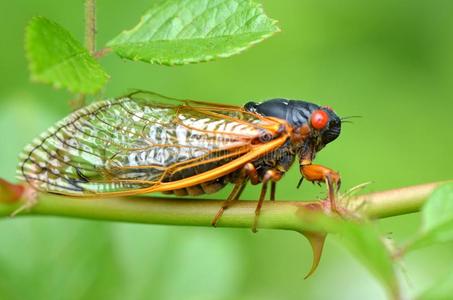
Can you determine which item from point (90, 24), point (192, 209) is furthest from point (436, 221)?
point (90, 24)

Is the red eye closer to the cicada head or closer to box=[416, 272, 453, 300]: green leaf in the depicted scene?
the cicada head

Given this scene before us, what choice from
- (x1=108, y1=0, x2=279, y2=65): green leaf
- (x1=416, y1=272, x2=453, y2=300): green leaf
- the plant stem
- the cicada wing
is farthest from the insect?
(x1=416, y1=272, x2=453, y2=300): green leaf

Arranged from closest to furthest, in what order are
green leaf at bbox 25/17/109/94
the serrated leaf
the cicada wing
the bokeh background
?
the serrated leaf, green leaf at bbox 25/17/109/94, the cicada wing, the bokeh background

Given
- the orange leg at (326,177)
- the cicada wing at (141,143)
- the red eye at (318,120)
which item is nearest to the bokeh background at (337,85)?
the cicada wing at (141,143)

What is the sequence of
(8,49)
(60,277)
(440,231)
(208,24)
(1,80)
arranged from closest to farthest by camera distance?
(440,231), (208,24), (60,277), (1,80), (8,49)

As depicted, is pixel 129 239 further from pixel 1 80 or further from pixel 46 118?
pixel 1 80

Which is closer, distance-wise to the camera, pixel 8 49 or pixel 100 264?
pixel 100 264

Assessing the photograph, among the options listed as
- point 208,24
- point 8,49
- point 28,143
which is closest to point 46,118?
point 28,143
